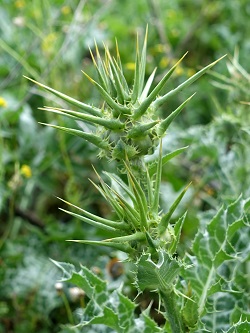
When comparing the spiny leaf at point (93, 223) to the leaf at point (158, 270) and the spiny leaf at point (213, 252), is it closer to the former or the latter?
the leaf at point (158, 270)

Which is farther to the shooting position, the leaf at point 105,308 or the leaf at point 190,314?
the leaf at point 105,308

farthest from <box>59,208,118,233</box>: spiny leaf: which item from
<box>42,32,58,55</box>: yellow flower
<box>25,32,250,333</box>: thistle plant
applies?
<box>42,32,58,55</box>: yellow flower

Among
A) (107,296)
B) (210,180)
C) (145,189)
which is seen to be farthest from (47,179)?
(145,189)

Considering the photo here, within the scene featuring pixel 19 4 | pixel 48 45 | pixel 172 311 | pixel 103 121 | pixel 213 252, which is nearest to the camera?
pixel 103 121

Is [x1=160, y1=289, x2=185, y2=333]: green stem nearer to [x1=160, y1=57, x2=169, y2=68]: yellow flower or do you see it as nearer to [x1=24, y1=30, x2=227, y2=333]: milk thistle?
[x1=24, y1=30, x2=227, y2=333]: milk thistle

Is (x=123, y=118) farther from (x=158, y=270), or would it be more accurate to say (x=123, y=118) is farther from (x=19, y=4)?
(x=19, y=4)

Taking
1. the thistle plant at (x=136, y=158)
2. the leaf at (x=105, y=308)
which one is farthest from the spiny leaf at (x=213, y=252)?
the thistle plant at (x=136, y=158)

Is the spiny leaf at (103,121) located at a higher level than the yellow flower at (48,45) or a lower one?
higher

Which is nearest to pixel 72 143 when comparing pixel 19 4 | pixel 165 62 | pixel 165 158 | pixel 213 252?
pixel 165 62
